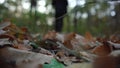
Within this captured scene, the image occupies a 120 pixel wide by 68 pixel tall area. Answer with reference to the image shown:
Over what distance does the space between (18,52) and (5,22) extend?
2.23ft

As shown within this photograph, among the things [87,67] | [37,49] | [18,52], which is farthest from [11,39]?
[87,67]

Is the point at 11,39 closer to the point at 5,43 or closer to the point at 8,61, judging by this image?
the point at 5,43

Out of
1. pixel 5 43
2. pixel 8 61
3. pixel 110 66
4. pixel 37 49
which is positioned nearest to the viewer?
pixel 110 66

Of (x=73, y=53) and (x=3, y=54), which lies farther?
(x=73, y=53)

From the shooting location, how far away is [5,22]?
1.89 meters

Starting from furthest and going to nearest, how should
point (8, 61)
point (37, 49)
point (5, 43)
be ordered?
point (37, 49), point (5, 43), point (8, 61)

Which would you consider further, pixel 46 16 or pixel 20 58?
pixel 46 16

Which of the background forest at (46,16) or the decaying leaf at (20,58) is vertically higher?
the decaying leaf at (20,58)

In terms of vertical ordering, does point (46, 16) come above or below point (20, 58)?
below

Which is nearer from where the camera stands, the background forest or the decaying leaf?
the decaying leaf

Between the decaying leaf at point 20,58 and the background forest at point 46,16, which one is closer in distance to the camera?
the decaying leaf at point 20,58

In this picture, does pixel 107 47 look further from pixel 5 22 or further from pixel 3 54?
pixel 5 22

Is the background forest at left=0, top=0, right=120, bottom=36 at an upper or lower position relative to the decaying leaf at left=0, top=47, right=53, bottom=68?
lower

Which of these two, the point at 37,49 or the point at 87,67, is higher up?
the point at 87,67
